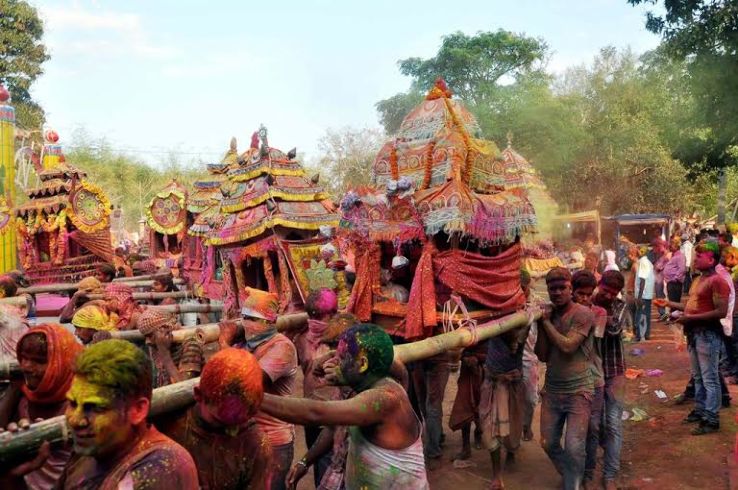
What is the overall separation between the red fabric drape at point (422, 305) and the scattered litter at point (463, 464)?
1.60 metres

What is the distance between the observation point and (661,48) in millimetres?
15172

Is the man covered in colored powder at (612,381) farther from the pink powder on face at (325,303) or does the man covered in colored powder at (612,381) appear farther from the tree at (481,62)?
the tree at (481,62)

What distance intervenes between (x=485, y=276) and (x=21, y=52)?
32389mm

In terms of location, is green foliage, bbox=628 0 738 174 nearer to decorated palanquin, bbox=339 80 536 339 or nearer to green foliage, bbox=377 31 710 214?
decorated palanquin, bbox=339 80 536 339

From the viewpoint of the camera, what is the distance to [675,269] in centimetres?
1172

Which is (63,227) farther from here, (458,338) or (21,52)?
(21,52)

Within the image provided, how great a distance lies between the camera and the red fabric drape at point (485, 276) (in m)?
5.85

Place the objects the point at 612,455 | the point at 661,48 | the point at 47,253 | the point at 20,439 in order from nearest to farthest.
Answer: the point at 20,439
the point at 612,455
the point at 47,253
the point at 661,48

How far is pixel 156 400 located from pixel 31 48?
34249 mm

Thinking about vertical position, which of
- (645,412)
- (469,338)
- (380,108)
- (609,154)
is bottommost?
(645,412)

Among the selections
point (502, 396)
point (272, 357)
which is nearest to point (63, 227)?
point (502, 396)

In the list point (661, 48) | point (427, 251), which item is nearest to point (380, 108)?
point (661, 48)

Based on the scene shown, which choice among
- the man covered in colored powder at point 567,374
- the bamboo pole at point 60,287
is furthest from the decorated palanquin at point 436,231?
the bamboo pole at point 60,287

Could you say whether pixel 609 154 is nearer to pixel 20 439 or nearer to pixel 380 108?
pixel 380 108
